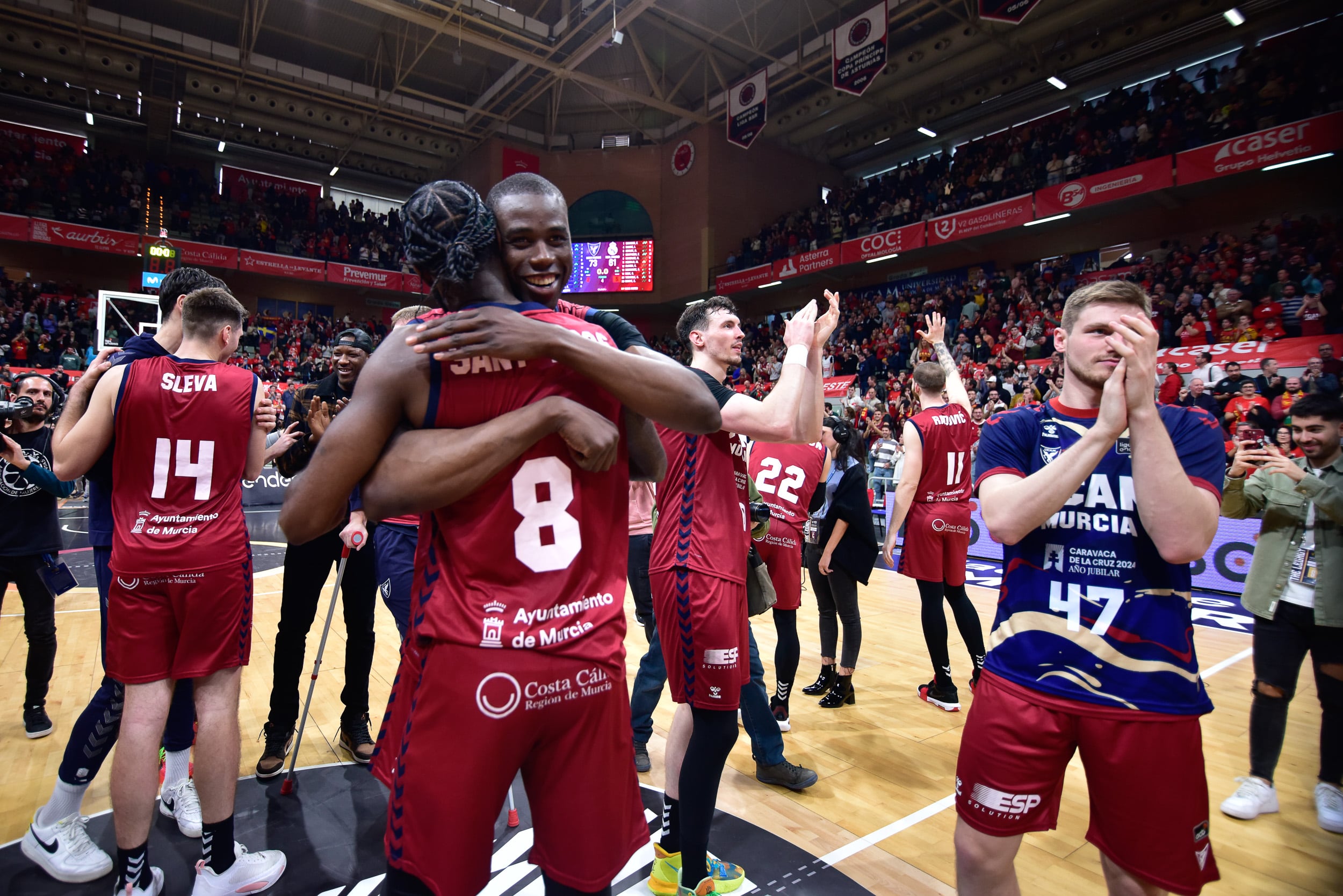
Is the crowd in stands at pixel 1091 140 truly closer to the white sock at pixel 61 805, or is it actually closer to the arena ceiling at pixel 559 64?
the arena ceiling at pixel 559 64

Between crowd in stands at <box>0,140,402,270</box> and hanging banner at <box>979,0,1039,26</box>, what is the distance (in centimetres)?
1417

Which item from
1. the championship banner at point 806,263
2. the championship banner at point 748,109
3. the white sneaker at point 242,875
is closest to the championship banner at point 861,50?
the championship banner at point 748,109

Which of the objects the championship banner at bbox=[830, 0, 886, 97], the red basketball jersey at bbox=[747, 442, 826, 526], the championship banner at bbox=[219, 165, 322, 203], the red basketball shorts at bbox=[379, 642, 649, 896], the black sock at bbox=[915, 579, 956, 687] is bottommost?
the black sock at bbox=[915, 579, 956, 687]

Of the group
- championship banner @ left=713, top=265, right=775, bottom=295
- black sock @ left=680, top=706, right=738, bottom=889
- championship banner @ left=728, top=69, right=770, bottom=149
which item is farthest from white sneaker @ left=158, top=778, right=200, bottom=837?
championship banner @ left=713, top=265, right=775, bottom=295

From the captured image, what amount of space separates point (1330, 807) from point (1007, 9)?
11.1 m

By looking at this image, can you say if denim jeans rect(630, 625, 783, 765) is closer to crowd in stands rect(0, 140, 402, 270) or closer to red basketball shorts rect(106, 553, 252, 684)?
red basketball shorts rect(106, 553, 252, 684)

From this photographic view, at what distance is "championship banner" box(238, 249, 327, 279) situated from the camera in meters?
21.7

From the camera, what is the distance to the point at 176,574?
8.07ft

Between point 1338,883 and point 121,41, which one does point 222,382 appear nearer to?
point 1338,883

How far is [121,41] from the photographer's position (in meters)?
16.9

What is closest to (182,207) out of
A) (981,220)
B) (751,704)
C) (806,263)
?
(806,263)

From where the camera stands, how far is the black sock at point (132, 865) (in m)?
2.36

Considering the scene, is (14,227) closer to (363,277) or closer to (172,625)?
(363,277)

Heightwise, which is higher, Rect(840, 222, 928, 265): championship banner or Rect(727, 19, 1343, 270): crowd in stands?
Rect(727, 19, 1343, 270): crowd in stands
